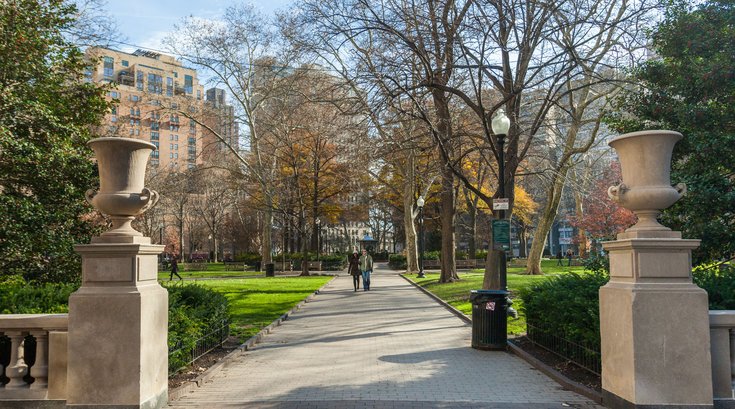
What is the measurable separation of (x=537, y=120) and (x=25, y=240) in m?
12.6

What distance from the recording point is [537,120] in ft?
51.3

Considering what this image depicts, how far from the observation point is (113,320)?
590 centimetres

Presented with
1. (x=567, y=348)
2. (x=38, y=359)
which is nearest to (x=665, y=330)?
(x=567, y=348)

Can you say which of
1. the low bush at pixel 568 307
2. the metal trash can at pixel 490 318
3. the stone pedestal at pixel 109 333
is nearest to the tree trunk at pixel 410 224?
the metal trash can at pixel 490 318

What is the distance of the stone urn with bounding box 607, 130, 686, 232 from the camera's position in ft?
19.8

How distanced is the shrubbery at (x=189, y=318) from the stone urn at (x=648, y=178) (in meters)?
5.84

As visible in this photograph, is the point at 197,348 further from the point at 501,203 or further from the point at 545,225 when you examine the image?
the point at 545,225

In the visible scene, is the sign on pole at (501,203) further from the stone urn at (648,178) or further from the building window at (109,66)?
the building window at (109,66)

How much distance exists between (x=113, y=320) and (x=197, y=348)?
3.52 meters

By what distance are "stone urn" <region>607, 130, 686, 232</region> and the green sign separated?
5.97 m

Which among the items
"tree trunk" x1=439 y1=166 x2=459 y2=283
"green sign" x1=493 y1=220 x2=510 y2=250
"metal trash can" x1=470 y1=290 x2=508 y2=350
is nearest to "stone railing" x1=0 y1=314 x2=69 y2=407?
"metal trash can" x1=470 y1=290 x2=508 y2=350

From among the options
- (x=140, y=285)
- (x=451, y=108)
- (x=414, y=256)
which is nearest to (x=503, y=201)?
(x=140, y=285)

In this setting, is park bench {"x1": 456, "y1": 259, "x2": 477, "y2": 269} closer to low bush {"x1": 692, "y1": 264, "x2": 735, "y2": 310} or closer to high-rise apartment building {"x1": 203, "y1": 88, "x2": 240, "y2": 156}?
high-rise apartment building {"x1": 203, "y1": 88, "x2": 240, "y2": 156}

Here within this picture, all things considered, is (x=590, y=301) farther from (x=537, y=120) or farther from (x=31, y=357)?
(x=537, y=120)
